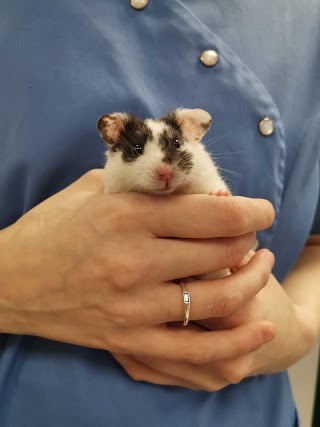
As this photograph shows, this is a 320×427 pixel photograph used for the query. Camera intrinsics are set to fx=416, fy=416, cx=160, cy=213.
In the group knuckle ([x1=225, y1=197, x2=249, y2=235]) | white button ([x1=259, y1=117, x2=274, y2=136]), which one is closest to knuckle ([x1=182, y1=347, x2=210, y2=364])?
knuckle ([x1=225, y1=197, x2=249, y2=235])

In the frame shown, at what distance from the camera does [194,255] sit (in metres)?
0.72

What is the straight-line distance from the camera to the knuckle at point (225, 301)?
2.43ft

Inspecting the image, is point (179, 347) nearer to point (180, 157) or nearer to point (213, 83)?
point (180, 157)

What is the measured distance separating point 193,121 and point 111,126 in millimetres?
170

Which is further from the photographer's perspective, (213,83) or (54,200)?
(213,83)

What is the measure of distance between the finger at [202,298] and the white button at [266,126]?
1.12 feet

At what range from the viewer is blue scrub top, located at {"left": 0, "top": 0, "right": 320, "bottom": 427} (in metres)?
0.83

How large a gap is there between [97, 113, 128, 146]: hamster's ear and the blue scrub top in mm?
52

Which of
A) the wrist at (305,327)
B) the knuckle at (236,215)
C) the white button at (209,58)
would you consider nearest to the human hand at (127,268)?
the knuckle at (236,215)

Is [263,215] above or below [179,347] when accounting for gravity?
above

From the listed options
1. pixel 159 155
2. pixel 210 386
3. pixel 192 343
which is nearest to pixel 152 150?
pixel 159 155

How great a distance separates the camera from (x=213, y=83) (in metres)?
0.92

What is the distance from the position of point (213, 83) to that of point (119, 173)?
0.30 m

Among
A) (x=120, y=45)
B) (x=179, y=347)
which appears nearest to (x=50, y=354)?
(x=179, y=347)
